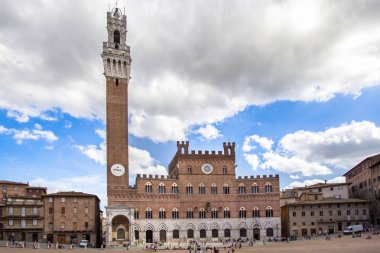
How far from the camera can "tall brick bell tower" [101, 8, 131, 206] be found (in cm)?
7538

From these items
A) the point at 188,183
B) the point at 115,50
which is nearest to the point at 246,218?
the point at 188,183

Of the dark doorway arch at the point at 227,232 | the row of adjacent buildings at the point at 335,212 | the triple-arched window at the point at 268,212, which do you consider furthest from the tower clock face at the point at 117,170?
the row of adjacent buildings at the point at 335,212

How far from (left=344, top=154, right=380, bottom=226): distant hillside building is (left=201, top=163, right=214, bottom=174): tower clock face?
96.6 feet

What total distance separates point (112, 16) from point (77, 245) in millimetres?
42401

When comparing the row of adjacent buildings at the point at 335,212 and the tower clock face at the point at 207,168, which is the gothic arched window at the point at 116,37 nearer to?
the tower clock face at the point at 207,168

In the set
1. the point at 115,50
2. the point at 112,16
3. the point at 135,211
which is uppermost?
the point at 112,16

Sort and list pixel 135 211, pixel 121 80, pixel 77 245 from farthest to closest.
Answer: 1. pixel 121 80
2. pixel 135 211
3. pixel 77 245

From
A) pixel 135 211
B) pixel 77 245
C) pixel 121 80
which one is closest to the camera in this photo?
pixel 77 245

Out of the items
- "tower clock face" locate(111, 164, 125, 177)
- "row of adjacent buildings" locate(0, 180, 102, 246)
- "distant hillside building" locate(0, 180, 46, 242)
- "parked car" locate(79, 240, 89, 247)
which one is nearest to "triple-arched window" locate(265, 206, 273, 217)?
"tower clock face" locate(111, 164, 125, 177)

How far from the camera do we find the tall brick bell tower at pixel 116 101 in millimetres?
75375

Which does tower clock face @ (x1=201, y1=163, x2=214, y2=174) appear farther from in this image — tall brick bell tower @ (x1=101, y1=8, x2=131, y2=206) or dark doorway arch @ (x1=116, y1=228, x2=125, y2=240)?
dark doorway arch @ (x1=116, y1=228, x2=125, y2=240)

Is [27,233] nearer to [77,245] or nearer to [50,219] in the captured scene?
[50,219]

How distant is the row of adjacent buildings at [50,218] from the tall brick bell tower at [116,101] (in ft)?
17.2

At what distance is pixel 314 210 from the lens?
7994 cm
